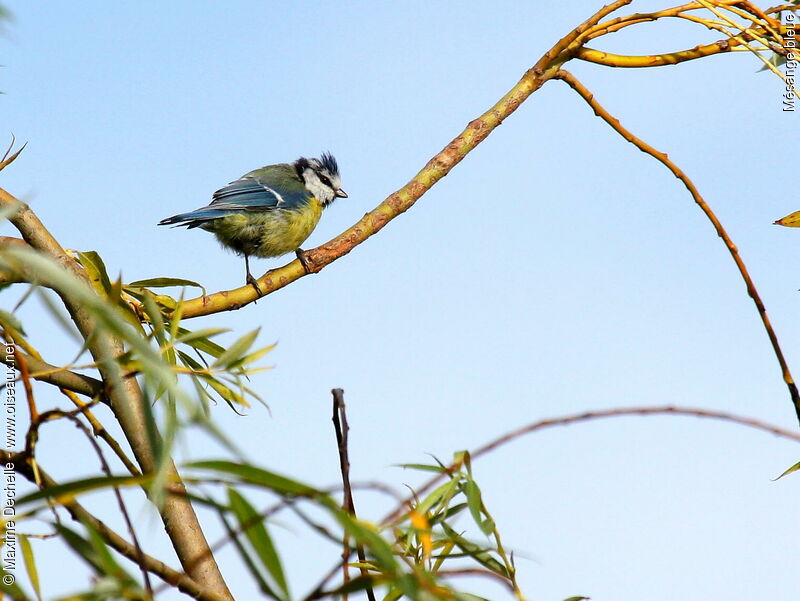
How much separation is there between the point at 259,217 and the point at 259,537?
3.64 meters

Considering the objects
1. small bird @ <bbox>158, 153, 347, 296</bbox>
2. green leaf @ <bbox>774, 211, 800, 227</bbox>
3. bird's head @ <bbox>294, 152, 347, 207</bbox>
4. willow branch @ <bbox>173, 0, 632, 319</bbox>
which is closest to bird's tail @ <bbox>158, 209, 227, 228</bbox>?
small bird @ <bbox>158, 153, 347, 296</bbox>

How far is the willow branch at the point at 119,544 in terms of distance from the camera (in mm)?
828

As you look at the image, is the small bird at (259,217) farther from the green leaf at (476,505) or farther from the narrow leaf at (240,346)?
the green leaf at (476,505)

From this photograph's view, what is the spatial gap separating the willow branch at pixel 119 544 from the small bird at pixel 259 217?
306 cm

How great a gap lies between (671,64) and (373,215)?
0.74m

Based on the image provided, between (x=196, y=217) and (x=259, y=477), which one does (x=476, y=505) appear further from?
(x=196, y=217)

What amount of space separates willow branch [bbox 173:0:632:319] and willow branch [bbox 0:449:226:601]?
1.02m

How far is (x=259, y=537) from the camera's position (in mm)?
747

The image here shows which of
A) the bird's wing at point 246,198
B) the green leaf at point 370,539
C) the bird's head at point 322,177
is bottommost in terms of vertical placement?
the green leaf at point 370,539

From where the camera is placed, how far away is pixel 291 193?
4582 millimetres

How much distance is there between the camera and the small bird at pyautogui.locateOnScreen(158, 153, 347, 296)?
427 centimetres

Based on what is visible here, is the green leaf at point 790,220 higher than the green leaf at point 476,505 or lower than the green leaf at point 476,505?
higher

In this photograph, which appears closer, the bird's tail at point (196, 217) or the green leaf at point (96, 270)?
the green leaf at point (96, 270)

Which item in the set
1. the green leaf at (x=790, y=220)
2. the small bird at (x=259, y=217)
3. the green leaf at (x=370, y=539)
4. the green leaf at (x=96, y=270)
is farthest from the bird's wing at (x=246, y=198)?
the green leaf at (x=370, y=539)
